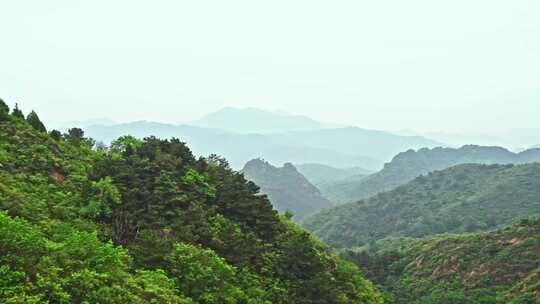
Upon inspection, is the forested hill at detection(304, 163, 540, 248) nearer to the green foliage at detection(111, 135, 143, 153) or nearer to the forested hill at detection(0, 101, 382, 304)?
the forested hill at detection(0, 101, 382, 304)

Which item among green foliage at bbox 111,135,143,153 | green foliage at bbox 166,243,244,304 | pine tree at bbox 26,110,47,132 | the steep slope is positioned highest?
pine tree at bbox 26,110,47,132

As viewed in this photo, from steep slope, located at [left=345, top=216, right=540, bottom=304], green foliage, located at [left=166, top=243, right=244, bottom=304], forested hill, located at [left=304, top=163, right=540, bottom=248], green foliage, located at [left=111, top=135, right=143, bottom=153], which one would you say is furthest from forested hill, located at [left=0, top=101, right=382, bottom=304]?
forested hill, located at [left=304, top=163, right=540, bottom=248]

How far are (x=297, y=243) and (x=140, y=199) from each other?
400 inches

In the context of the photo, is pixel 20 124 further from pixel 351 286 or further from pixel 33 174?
pixel 351 286

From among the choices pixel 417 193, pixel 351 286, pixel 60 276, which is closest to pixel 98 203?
pixel 60 276

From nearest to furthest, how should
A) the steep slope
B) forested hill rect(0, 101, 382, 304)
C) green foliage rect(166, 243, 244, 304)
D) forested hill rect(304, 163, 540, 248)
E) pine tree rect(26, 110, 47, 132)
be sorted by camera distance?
forested hill rect(0, 101, 382, 304) → green foliage rect(166, 243, 244, 304) → pine tree rect(26, 110, 47, 132) → the steep slope → forested hill rect(304, 163, 540, 248)

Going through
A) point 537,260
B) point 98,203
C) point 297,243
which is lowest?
point 537,260

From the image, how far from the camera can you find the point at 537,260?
46281 millimetres

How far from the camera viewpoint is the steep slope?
145 ft

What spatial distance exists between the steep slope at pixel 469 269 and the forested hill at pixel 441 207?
154 feet

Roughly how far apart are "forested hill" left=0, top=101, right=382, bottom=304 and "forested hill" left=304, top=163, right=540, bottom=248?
285 feet

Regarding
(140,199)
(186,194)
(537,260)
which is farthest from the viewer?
(537,260)

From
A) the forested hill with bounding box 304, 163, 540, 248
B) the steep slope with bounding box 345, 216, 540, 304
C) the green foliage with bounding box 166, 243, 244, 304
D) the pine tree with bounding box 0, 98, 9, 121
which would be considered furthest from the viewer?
the forested hill with bounding box 304, 163, 540, 248

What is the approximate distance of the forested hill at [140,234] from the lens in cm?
1484
